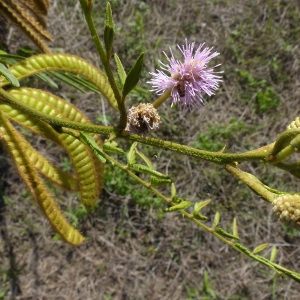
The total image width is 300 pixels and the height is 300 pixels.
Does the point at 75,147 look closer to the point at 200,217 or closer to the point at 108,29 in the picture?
the point at 200,217

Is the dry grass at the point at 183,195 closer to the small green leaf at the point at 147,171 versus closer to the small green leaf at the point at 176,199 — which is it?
the small green leaf at the point at 176,199

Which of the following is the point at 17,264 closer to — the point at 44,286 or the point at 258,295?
the point at 44,286

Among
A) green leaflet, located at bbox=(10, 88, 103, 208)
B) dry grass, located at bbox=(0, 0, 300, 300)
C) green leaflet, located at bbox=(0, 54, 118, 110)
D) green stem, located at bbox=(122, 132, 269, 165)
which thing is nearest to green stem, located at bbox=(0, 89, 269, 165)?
green stem, located at bbox=(122, 132, 269, 165)

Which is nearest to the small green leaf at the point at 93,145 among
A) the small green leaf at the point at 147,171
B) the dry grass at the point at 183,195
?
the small green leaf at the point at 147,171

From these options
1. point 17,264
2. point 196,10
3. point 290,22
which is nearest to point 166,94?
point 17,264

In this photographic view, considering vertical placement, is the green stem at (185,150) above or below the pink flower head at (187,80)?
below

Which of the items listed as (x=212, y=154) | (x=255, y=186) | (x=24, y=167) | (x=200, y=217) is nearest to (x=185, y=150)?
(x=212, y=154)
